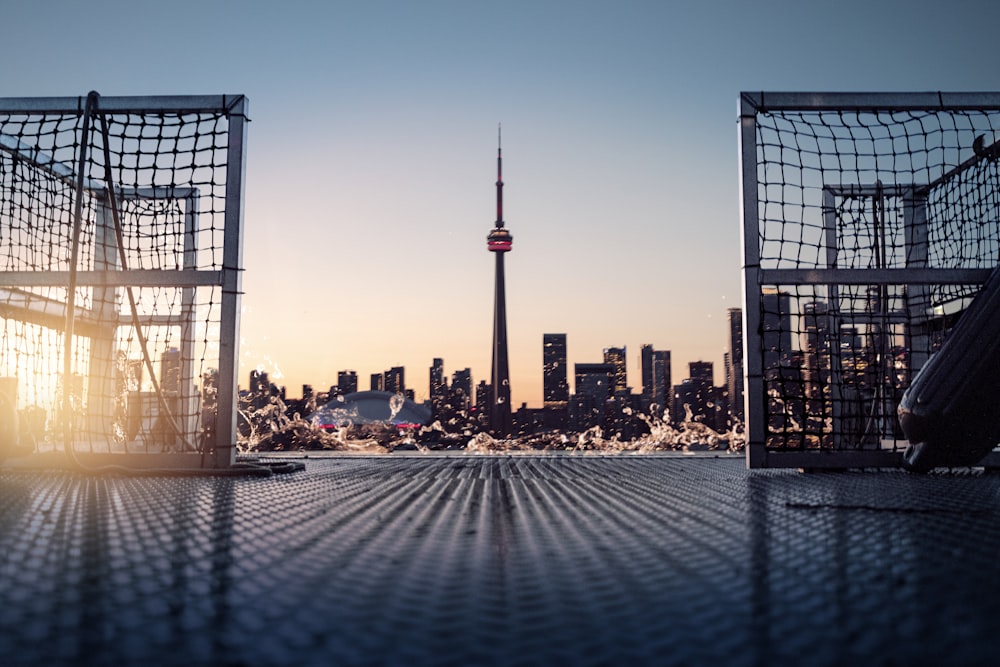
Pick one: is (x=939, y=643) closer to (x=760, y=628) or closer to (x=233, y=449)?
(x=760, y=628)

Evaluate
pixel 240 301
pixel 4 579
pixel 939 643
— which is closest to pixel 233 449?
pixel 240 301

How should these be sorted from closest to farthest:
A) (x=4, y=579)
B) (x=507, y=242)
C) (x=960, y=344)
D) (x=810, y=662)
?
(x=810, y=662)
(x=4, y=579)
(x=960, y=344)
(x=507, y=242)

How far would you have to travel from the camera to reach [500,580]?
1074 millimetres

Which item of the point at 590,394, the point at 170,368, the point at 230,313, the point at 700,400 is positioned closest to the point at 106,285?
the point at 230,313

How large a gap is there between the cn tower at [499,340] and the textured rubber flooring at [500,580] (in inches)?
2671

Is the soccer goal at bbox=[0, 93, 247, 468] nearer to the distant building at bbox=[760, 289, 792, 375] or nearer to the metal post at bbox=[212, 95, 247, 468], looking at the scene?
the metal post at bbox=[212, 95, 247, 468]

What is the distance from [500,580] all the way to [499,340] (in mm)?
73302

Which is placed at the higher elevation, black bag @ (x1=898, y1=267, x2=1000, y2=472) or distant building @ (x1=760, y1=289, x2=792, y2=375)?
distant building @ (x1=760, y1=289, x2=792, y2=375)

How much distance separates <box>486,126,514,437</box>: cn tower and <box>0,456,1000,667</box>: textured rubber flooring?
6785 centimetres

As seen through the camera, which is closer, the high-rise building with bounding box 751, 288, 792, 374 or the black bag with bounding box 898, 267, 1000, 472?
the black bag with bounding box 898, 267, 1000, 472

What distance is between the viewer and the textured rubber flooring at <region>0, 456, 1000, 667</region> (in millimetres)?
759

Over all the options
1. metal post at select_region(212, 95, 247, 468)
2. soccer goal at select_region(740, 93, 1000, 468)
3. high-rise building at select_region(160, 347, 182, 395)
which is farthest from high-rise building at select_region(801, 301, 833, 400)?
high-rise building at select_region(160, 347, 182, 395)

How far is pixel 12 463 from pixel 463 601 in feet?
12.0

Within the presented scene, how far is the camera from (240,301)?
10.9 ft
